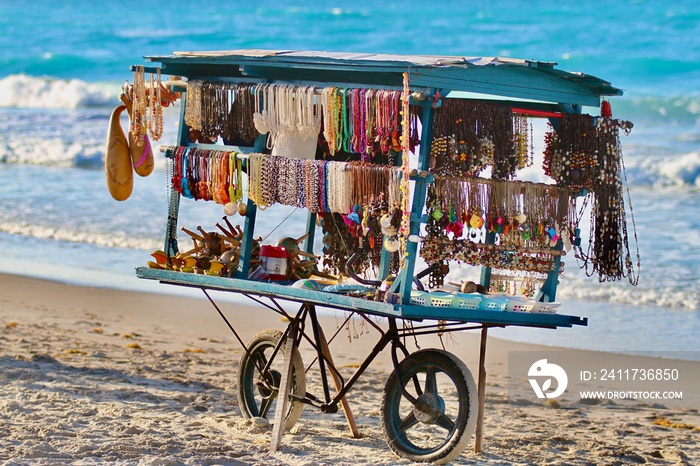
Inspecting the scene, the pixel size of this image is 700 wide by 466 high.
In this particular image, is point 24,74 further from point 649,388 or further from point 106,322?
point 649,388

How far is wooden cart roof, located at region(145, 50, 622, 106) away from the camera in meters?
4.84

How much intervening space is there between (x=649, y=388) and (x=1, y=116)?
19.0 meters

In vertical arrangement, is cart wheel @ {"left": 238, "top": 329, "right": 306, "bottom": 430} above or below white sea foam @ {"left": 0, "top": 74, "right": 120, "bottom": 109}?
below

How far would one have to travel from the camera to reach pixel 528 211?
5258mm

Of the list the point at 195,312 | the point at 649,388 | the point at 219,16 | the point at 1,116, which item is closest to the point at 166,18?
the point at 219,16

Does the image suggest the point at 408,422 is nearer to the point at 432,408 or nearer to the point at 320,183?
the point at 432,408

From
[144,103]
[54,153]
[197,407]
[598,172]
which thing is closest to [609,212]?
[598,172]

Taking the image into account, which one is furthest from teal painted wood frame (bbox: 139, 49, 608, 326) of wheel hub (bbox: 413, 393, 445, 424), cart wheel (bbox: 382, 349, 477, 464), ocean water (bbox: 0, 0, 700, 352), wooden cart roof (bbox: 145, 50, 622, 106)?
ocean water (bbox: 0, 0, 700, 352)

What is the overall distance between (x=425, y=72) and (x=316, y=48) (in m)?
25.1

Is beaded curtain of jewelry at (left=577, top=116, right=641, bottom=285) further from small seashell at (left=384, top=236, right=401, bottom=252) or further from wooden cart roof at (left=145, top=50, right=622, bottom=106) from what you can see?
small seashell at (left=384, top=236, right=401, bottom=252)

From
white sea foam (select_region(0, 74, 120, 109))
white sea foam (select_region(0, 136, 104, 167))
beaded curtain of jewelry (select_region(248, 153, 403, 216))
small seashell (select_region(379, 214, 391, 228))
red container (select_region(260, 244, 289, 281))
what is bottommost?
red container (select_region(260, 244, 289, 281))

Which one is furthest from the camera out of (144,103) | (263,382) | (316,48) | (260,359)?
(316,48)

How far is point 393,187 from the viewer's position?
500cm

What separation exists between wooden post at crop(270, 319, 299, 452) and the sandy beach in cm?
7
